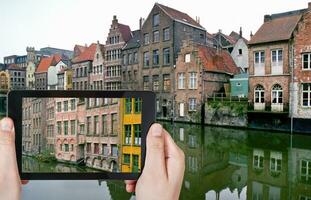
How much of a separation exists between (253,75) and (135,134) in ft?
79.0

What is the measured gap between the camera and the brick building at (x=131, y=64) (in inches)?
1450

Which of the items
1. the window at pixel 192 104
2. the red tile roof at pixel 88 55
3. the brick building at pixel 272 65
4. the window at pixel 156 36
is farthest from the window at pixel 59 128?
the red tile roof at pixel 88 55

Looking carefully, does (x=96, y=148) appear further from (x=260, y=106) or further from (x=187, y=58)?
(x=187, y=58)

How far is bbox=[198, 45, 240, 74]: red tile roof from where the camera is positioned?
2976cm

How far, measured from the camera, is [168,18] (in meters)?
34.0

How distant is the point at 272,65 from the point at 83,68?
2851cm

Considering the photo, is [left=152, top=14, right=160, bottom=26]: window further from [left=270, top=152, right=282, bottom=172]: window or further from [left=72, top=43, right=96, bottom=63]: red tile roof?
[left=270, top=152, right=282, bottom=172]: window

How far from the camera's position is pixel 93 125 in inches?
86.1

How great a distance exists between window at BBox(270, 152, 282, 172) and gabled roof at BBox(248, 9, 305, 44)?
36.6ft

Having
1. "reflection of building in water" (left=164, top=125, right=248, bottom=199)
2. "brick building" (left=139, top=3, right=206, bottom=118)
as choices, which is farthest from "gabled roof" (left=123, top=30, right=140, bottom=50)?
"reflection of building in water" (left=164, top=125, right=248, bottom=199)

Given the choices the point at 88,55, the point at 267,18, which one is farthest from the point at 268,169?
the point at 88,55

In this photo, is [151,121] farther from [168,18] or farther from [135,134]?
[168,18]

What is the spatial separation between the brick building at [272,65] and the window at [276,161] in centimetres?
912

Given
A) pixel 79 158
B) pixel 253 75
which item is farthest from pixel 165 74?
pixel 79 158
